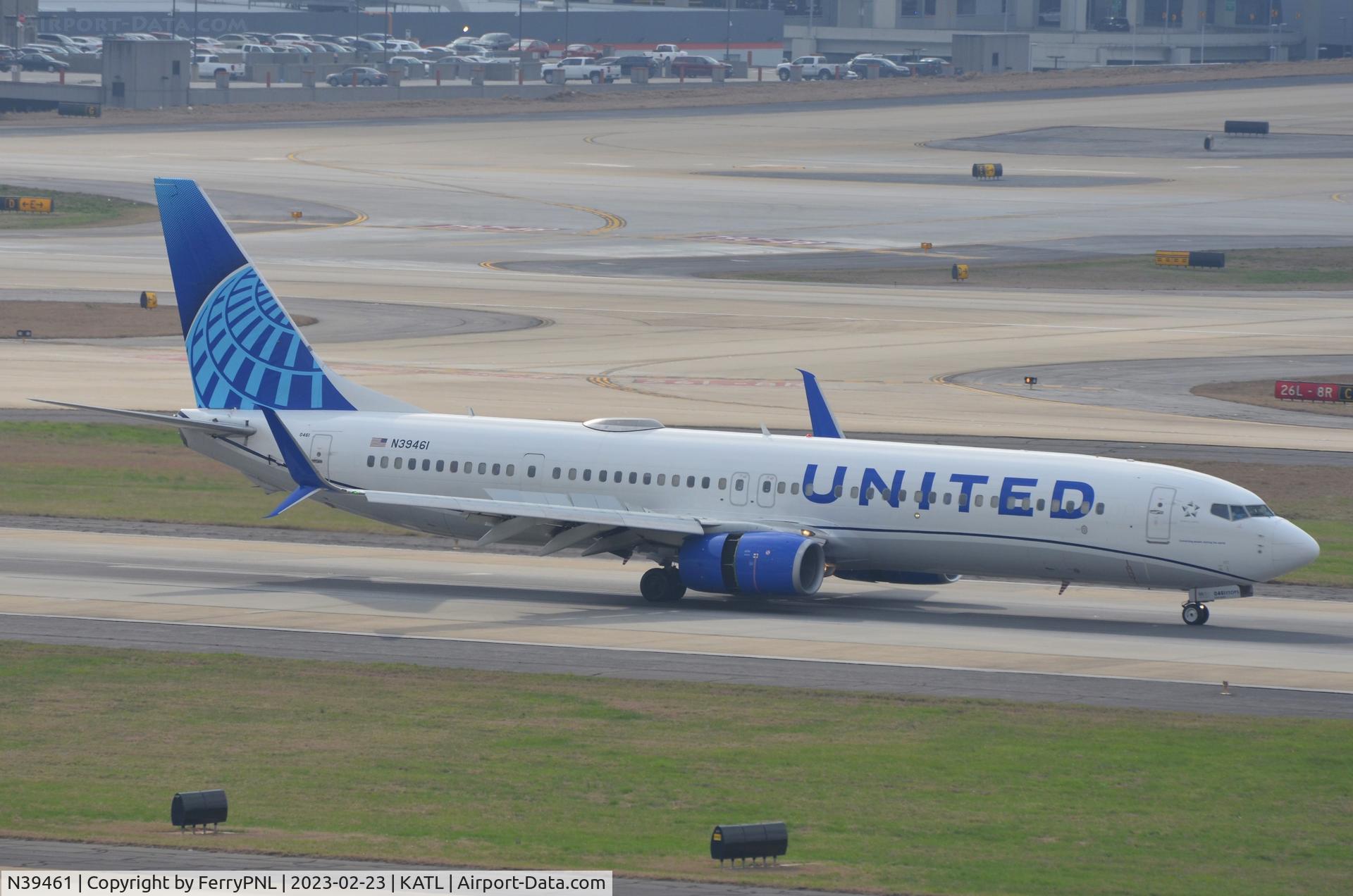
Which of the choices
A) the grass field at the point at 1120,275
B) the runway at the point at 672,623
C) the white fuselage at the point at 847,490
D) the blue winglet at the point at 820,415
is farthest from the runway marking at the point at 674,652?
the grass field at the point at 1120,275

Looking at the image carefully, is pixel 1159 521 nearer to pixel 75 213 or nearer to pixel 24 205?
pixel 75 213

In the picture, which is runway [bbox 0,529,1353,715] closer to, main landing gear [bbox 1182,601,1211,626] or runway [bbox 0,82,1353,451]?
main landing gear [bbox 1182,601,1211,626]

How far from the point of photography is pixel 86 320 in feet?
338

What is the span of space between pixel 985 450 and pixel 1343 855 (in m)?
22.1

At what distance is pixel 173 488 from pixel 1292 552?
3579cm

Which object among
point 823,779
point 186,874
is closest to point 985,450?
point 823,779

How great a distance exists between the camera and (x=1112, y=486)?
4872 centimetres

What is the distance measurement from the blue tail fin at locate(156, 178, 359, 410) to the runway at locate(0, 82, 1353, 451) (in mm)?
20082

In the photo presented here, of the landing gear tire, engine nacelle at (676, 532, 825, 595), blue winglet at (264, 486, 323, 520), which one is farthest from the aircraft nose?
blue winglet at (264, 486, 323, 520)

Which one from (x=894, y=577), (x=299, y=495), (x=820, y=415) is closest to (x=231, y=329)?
(x=299, y=495)

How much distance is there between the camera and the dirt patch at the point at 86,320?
325 feet

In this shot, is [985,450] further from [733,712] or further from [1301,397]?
[1301,397]

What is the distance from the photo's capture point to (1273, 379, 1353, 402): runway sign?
8400 centimetres

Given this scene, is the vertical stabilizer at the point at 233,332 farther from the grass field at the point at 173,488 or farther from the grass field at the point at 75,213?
the grass field at the point at 75,213
